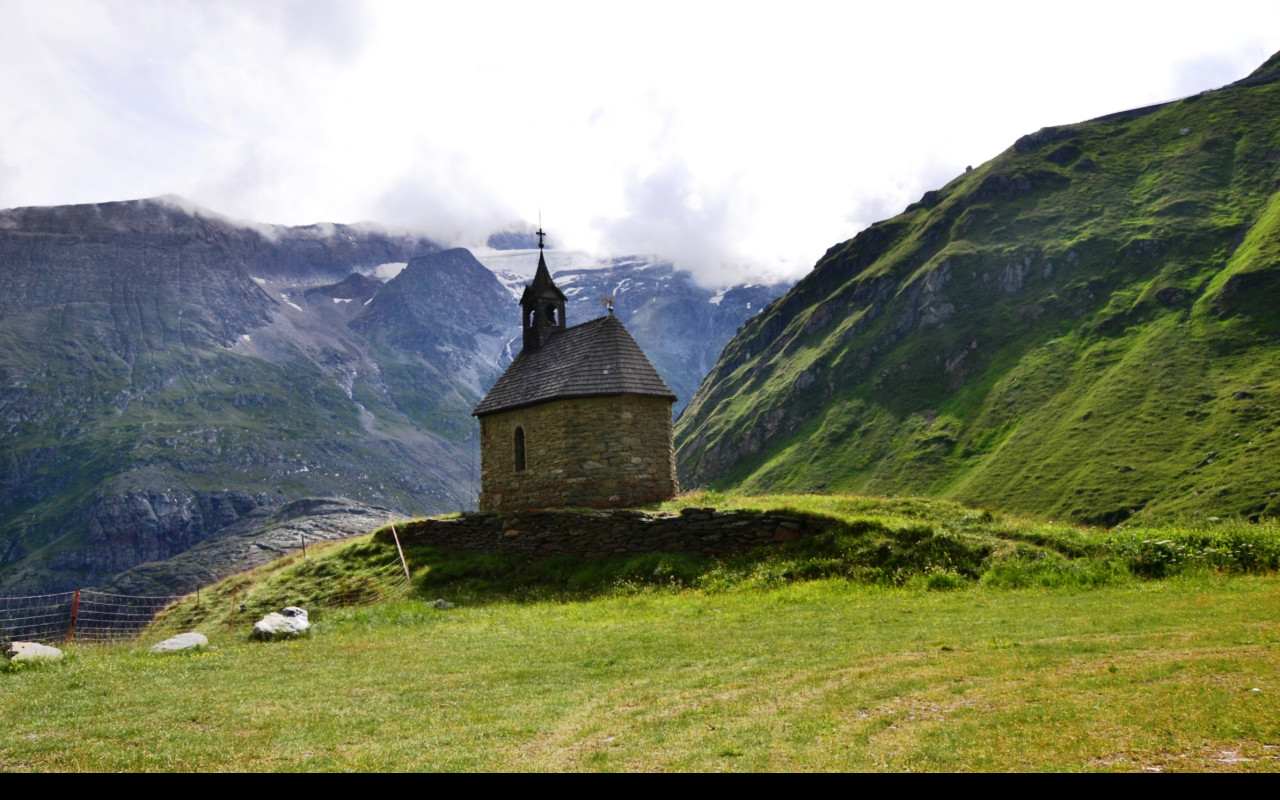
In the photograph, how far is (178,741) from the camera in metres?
10.4

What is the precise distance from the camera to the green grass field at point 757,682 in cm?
884

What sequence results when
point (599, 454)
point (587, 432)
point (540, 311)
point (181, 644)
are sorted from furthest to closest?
point (540, 311)
point (587, 432)
point (599, 454)
point (181, 644)

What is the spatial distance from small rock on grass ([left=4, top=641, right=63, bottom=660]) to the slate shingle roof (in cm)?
2084

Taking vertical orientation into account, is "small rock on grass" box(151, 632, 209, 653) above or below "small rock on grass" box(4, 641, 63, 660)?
below

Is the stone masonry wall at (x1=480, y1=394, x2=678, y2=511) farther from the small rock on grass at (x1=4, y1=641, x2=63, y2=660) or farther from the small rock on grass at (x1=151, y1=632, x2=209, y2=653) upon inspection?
the small rock on grass at (x1=4, y1=641, x2=63, y2=660)

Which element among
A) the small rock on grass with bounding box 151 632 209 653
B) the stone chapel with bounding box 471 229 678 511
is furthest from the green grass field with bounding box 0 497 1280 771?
the stone chapel with bounding box 471 229 678 511

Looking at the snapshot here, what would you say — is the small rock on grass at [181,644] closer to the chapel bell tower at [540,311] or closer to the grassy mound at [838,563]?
the grassy mound at [838,563]

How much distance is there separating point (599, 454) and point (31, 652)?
21.2 m

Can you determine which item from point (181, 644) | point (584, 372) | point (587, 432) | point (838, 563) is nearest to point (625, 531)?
point (587, 432)

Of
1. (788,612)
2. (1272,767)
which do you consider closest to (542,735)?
(1272,767)

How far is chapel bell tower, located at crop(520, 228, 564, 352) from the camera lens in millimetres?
44281

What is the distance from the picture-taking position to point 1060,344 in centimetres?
12756

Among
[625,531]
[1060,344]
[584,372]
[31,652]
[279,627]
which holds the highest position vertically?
[1060,344]

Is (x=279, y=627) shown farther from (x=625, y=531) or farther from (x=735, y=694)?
(x=735, y=694)
